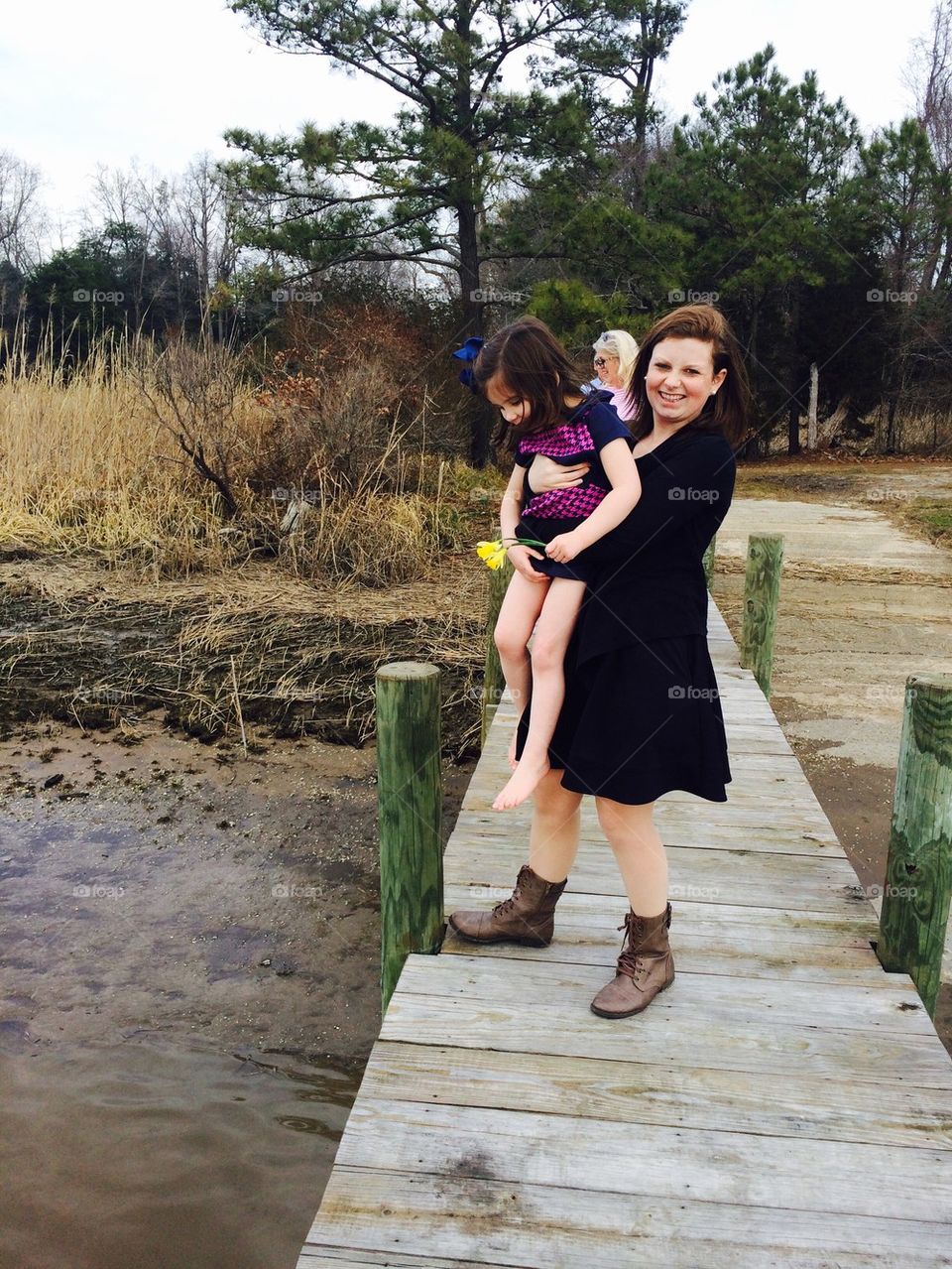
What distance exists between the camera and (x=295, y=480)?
9297 mm

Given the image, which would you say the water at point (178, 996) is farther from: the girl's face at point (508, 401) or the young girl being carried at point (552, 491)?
the girl's face at point (508, 401)

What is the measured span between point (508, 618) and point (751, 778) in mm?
1784

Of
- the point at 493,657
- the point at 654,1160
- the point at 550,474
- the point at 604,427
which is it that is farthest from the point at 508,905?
the point at 493,657

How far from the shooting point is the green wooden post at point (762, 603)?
5.22m

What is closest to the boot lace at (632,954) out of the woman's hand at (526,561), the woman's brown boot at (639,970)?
the woman's brown boot at (639,970)

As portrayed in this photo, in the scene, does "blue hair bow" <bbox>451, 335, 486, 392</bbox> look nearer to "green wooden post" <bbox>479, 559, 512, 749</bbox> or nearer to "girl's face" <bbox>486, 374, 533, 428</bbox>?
"girl's face" <bbox>486, 374, 533, 428</bbox>

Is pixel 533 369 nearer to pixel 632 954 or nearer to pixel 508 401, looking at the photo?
pixel 508 401

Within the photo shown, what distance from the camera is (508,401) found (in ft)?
7.52

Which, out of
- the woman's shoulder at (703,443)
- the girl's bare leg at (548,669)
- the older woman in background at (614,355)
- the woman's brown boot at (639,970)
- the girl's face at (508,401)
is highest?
the older woman in background at (614,355)

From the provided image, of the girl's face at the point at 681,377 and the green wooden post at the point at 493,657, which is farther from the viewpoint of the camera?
the green wooden post at the point at 493,657

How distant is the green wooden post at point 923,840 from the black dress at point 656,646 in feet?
1.93

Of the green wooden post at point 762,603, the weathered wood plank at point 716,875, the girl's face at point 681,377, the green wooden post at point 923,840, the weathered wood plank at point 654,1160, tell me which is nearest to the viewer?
the weathered wood plank at point 654,1160

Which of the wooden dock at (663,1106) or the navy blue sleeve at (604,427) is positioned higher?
the navy blue sleeve at (604,427)

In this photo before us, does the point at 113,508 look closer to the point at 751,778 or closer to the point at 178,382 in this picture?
the point at 178,382
